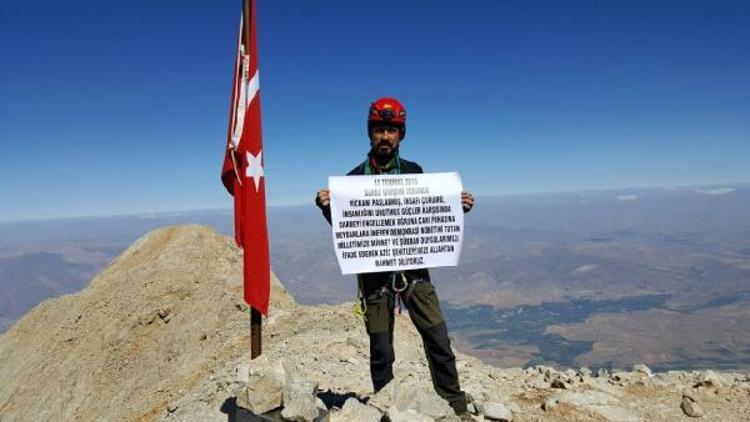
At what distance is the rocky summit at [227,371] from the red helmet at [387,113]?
3.37 meters

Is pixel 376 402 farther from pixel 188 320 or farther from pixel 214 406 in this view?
pixel 188 320

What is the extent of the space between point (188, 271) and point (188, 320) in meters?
3.34

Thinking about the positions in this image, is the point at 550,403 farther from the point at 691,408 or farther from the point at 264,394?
the point at 264,394

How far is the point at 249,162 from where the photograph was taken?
20.5 feet

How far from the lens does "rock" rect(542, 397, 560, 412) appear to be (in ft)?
25.5

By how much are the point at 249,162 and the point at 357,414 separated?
3.43 meters

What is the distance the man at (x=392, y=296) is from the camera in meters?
6.15

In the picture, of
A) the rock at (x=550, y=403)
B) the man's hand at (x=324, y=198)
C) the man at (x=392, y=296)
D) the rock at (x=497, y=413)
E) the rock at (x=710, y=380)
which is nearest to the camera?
the man's hand at (x=324, y=198)

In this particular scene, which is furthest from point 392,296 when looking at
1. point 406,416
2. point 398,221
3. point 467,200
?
point 467,200

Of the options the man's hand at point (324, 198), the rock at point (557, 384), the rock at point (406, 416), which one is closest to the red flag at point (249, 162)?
the man's hand at point (324, 198)

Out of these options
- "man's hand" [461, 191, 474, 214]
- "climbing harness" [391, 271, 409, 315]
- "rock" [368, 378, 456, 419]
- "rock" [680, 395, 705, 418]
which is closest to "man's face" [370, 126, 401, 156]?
"man's hand" [461, 191, 474, 214]

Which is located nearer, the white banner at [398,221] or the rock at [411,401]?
the rock at [411,401]

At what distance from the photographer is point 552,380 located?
360 inches

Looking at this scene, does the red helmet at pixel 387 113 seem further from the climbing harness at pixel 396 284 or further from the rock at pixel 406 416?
the rock at pixel 406 416
